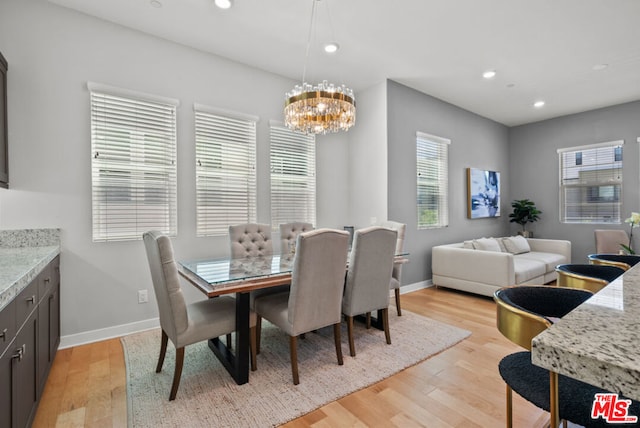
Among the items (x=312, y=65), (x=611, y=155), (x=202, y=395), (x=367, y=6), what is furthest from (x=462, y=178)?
(x=202, y=395)

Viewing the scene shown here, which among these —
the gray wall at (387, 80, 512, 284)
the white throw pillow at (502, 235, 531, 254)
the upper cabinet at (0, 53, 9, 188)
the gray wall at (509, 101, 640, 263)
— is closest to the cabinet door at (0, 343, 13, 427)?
the upper cabinet at (0, 53, 9, 188)

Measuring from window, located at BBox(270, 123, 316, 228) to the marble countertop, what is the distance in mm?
3470

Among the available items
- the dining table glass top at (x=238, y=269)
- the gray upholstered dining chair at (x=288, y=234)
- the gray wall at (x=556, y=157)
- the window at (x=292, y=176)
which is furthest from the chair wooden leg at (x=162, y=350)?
the gray wall at (x=556, y=157)

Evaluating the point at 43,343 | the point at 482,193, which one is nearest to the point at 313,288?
the point at 43,343

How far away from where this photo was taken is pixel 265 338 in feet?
9.46

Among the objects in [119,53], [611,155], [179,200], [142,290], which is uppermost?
[119,53]

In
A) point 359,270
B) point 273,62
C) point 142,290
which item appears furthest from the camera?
point 273,62

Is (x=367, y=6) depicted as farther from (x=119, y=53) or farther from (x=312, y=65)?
(x=119, y=53)

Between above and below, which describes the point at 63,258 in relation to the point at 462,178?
below

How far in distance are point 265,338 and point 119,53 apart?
3.03 m

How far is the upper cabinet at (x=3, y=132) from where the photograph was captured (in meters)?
2.34

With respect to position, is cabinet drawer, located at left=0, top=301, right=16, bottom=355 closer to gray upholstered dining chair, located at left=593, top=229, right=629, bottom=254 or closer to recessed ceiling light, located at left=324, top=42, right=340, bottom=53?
recessed ceiling light, located at left=324, top=42, right=340, bottom=53

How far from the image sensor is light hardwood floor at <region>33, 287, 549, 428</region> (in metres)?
1.78

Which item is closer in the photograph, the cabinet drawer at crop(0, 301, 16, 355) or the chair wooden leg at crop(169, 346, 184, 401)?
the cabinet drawer at crop(0, 301, 16, 355)
